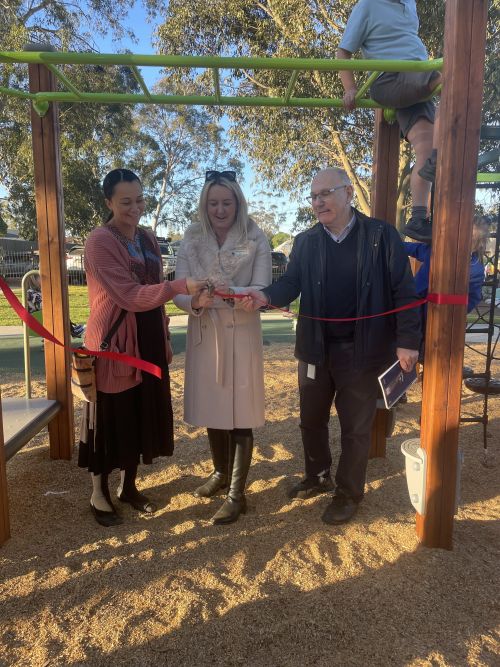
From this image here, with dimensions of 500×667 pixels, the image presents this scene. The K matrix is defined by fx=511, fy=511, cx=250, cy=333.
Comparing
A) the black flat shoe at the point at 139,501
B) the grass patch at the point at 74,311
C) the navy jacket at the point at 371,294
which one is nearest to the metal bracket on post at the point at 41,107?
the navy jacket at the point at 371,294

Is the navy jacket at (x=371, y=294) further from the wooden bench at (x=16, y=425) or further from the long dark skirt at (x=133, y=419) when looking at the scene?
the wooden bench at (x=16, y=425)

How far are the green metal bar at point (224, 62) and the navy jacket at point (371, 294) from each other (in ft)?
2.42

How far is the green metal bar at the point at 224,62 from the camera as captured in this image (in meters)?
2.46

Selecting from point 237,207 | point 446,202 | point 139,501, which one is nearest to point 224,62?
point 237,207

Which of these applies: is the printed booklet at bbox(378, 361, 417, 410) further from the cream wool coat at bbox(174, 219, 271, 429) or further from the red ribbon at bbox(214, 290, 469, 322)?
the cream wool coat at bbox(174, 219, 271, 429)

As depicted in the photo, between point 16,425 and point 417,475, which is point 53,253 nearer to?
point 16,425

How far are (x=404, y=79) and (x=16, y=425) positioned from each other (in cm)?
309

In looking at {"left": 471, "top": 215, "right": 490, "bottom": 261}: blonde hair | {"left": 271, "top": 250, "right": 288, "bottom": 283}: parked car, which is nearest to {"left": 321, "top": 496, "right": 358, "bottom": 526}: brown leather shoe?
{"left": 471, "top": 215, "right": 490, "bottom": 261}: blonde hair

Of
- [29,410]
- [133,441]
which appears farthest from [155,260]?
[29,410]

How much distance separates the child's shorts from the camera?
2865 millimetres

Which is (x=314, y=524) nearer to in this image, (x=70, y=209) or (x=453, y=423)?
(x=453, y=423)

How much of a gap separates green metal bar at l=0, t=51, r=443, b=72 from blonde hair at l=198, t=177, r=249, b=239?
566 mm

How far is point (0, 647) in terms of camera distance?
78.7 inches

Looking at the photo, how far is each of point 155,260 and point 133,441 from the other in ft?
3.48
